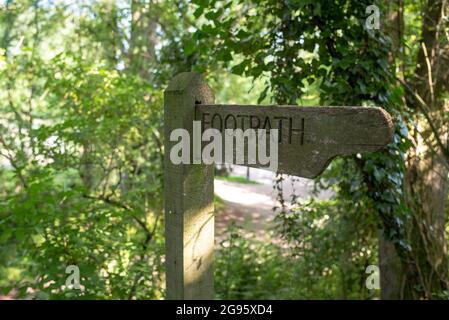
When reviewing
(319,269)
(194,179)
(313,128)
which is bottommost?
(319,269)

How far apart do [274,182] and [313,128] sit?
2.98m

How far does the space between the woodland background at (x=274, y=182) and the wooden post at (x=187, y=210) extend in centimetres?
96

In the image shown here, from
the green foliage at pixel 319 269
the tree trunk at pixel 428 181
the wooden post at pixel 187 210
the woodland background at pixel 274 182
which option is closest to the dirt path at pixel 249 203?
the green foliage at pixel 319 269

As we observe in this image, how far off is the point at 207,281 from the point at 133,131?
3358 mm

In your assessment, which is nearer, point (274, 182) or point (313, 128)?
point (313, 128)

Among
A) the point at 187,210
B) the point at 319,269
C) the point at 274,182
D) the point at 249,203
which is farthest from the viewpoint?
the point at 249,203

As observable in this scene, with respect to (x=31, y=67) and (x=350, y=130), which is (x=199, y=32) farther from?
(x=31, y=67)

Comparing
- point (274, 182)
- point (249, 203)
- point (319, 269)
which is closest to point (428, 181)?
point (274, 182)

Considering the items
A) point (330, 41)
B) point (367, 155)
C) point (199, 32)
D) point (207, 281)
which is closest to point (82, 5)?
point (199, 32)

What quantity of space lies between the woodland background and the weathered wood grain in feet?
3.49

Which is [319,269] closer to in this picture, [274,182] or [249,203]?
[274,182]

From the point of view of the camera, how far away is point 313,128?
1348mm

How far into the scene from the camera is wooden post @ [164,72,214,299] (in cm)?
165

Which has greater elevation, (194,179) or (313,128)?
(313,128)
